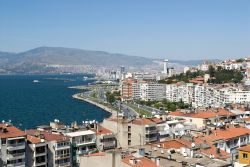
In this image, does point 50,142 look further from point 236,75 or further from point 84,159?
point 236,75

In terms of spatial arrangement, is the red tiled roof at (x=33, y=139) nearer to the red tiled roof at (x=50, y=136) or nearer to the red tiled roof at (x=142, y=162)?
the red tiled roof at (x=50, y=136)

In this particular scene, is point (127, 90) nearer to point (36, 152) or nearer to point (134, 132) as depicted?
point (134, 132)

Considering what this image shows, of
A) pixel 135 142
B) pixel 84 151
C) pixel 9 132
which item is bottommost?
pixel 135 142

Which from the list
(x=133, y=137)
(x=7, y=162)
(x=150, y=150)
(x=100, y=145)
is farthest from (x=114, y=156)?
(x=133, y=137)

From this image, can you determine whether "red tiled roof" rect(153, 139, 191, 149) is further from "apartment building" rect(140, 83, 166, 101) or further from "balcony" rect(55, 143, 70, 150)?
"apartment building" rect(140, 83, 166, 101)

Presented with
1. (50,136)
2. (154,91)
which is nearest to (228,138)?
(50,136)
